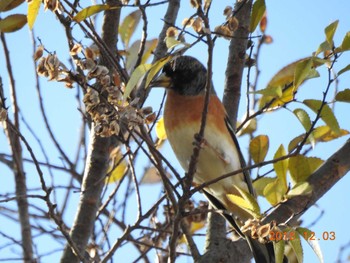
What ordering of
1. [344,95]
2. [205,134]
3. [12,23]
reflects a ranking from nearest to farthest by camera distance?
[344,95], [12,23], [205,134]

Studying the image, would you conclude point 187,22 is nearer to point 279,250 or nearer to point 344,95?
point 344,95

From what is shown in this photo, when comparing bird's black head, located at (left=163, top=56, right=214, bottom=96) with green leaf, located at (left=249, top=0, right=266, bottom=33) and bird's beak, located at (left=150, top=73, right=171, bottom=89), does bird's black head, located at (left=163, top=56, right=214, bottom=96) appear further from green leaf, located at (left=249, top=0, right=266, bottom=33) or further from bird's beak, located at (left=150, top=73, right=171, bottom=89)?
green leaf, located at (left=249, top=0, right=266, bottom=33)

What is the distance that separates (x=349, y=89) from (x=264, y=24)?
6.35ft

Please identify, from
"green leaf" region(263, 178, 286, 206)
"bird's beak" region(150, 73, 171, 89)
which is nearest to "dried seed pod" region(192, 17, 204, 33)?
"green leaf" region(263, 178, 286, 206)

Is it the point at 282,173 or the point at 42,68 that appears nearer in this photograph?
the point at 42,68

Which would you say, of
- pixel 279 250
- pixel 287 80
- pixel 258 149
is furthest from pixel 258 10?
pixel 279 250

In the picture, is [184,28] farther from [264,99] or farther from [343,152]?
[343,152]

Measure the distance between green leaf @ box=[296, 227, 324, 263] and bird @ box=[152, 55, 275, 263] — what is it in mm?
898

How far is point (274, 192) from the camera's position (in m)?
2.78

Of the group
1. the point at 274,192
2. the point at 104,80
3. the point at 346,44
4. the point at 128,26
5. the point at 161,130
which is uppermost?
the point at 128,26

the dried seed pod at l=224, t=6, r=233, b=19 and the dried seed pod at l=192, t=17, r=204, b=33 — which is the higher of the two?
the dried seed pod at l=224, t=6, r=233, b=19

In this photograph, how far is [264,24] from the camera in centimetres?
426

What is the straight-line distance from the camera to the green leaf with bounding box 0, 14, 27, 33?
287 cm

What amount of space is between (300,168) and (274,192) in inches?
6.1
